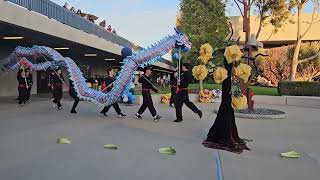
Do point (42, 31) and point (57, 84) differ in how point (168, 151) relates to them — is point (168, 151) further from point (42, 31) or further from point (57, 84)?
point (42, 31)

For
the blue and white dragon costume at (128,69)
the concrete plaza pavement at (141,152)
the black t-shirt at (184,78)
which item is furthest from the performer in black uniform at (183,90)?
the blue and white dragon costume at (128,69)

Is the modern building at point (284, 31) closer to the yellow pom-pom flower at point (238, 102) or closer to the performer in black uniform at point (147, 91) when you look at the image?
the performer in black uniform at point (147, 91)

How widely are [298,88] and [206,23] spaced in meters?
11.7

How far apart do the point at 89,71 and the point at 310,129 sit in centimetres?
2999

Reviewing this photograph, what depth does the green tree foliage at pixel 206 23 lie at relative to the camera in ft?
102

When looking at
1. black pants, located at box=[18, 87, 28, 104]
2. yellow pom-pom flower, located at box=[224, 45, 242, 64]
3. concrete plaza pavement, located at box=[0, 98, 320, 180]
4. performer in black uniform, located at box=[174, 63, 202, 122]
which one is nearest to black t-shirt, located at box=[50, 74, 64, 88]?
black pants, located at box=[18, 87, 28, 104]

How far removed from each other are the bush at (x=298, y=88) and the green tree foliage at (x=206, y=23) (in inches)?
365

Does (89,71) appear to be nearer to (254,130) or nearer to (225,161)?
(254,130)

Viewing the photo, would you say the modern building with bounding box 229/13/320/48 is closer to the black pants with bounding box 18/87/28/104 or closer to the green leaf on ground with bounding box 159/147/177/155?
the black pants with bounding box 18/87/28/104

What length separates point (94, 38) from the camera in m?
23.2

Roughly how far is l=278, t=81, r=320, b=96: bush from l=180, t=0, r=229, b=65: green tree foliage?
30.4ft

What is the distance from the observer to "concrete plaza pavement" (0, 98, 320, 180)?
586 centimetres

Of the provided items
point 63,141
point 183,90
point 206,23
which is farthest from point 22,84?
point 206,23

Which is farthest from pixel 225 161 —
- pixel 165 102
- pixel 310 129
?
pixel 165 102
